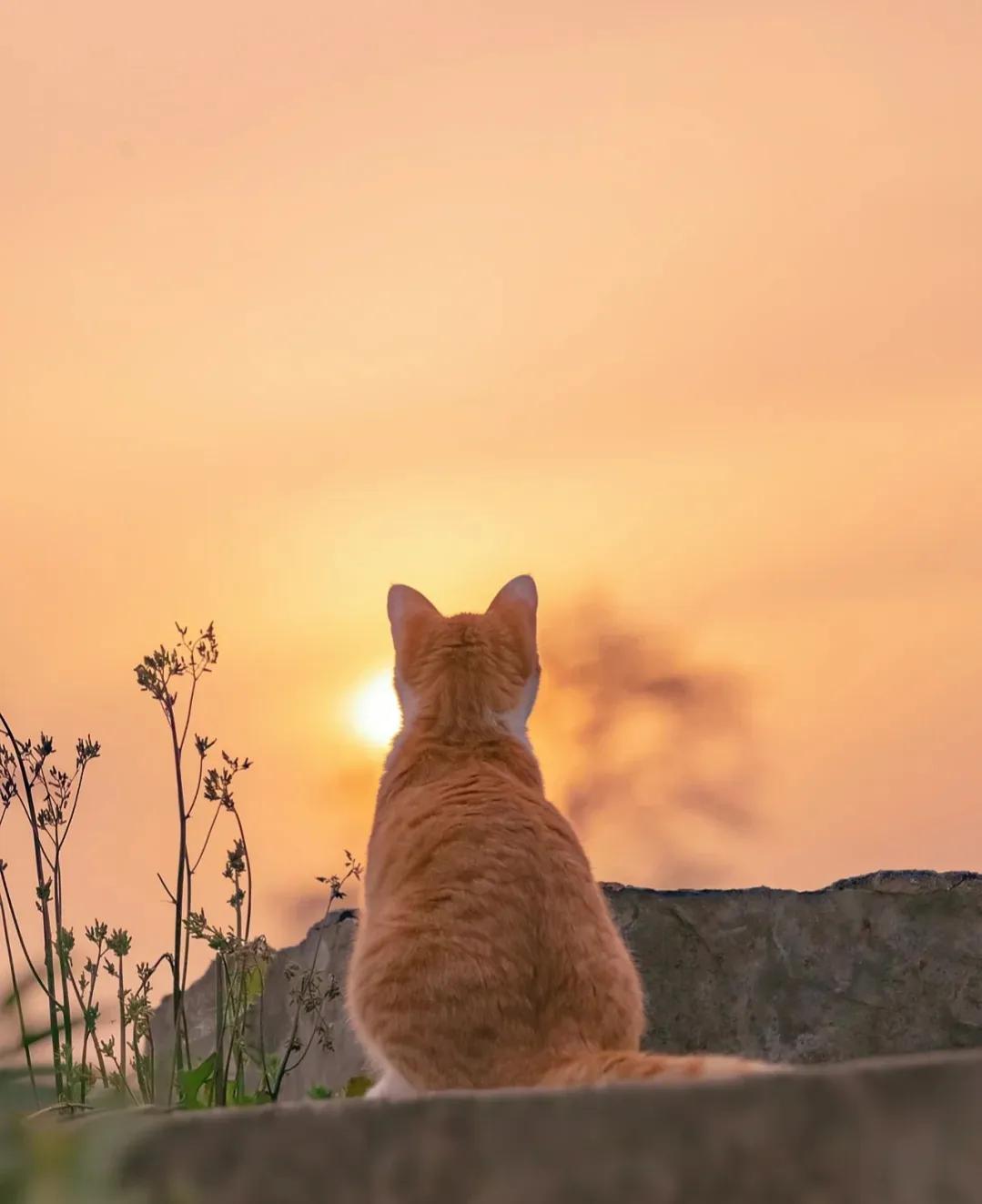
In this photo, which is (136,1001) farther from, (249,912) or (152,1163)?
(152,1163)

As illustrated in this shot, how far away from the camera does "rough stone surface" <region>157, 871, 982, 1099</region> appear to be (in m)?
5.68

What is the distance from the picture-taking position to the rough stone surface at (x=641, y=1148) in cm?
102

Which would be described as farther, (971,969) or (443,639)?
(971,969)

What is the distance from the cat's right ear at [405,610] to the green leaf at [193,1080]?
1.51 metres

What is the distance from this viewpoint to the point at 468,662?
4707 mm

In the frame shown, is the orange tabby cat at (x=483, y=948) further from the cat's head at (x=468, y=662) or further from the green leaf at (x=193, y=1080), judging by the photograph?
the green leaf at (x=193, y=1080)

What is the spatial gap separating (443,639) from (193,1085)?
63.3 inches

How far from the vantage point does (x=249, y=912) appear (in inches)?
174

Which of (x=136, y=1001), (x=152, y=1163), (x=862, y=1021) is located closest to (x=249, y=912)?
(x=136, y=1001)

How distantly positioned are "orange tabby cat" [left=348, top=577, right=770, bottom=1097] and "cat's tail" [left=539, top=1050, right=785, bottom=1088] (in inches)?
0.5

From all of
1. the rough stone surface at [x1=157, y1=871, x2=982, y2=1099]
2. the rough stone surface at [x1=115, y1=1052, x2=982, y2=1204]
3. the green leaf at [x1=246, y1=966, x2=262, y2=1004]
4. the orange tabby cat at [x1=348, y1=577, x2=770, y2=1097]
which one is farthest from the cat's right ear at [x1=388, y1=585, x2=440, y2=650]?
the rough stone surface at [x1=115, y1=1052, x2=982, y2=1204]

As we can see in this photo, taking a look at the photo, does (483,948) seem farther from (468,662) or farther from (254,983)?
(254,983)

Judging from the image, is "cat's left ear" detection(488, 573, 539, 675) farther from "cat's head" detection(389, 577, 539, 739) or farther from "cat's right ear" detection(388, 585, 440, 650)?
"cat's right ear" detection(388, 585, 440, 650)

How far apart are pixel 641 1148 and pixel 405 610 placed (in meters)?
4.09
